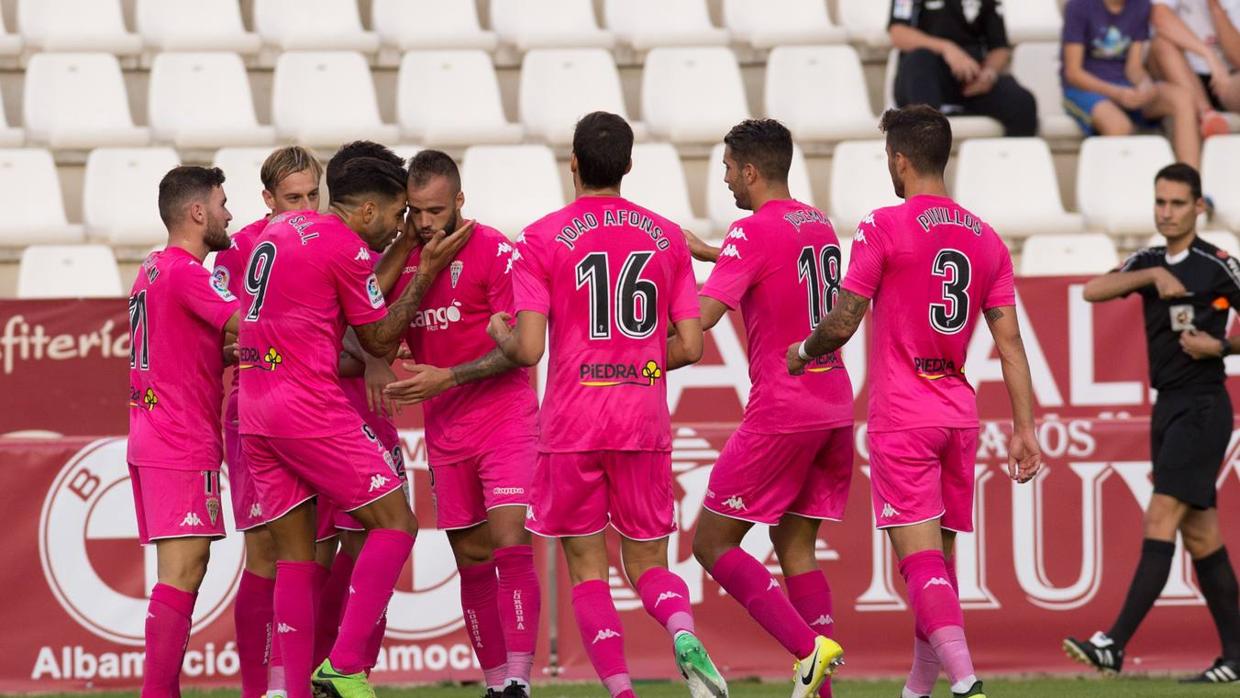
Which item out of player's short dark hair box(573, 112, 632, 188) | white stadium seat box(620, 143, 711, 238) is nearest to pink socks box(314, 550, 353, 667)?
player's short dark hair box(573, 112, 632, 188)

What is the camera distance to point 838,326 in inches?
259

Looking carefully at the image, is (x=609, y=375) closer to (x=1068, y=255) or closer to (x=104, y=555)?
(x=104, y=555)

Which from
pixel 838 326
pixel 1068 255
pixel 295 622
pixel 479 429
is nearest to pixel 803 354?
pixel 838 326

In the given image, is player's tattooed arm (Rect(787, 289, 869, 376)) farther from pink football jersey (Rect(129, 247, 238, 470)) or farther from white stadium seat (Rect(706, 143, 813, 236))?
→ white stadium seat (Rect(706, 143, 813, 236))

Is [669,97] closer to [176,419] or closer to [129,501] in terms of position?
[129,501]

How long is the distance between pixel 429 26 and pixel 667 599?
7.09 meters

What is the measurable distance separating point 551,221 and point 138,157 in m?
5.49

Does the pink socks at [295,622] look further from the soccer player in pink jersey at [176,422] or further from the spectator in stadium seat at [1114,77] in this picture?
the spectator in stadium seat at [1114,77]

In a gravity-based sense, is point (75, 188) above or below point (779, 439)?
above

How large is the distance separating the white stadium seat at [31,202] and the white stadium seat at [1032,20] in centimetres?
664

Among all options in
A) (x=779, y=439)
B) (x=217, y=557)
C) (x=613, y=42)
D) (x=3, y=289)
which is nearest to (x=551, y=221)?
(x=779, y=439)

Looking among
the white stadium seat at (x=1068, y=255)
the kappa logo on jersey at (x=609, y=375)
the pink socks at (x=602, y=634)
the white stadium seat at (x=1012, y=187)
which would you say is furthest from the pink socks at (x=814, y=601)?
the white stadium seat at (x=1012, y=187)

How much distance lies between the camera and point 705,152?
11922mm

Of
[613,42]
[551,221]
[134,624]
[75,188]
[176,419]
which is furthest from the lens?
[613,42]
